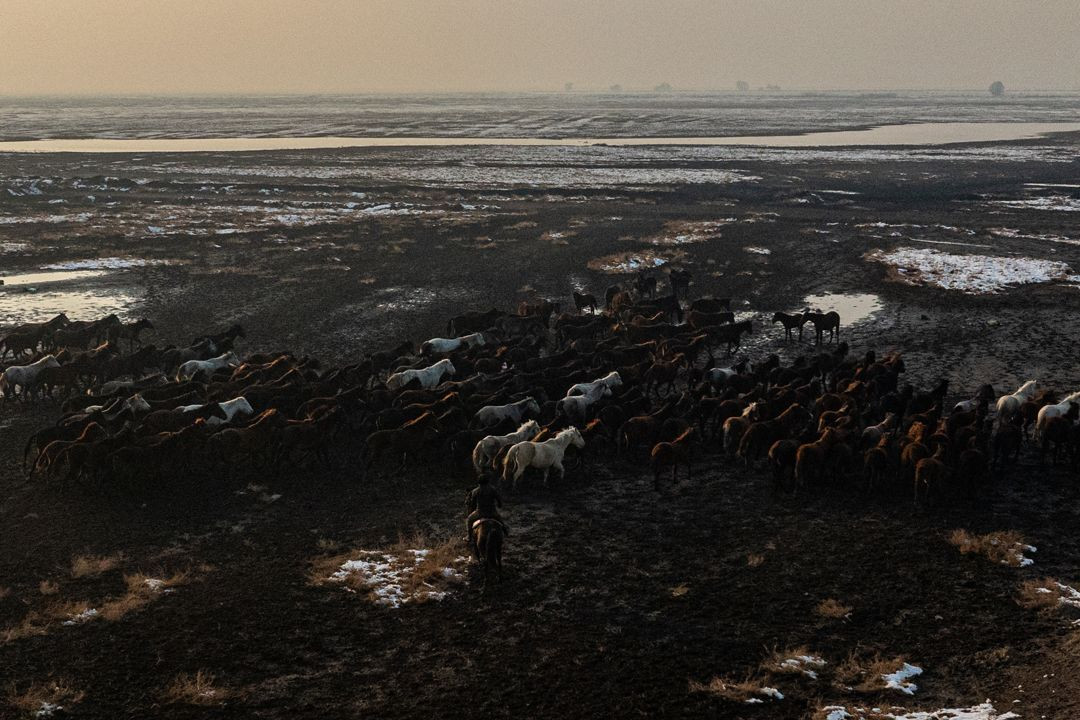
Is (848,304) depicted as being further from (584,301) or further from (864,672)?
(864,672)

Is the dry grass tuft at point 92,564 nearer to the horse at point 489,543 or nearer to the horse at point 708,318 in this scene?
the horse at point 489,543

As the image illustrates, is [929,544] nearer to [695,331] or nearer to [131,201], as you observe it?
[695,331]

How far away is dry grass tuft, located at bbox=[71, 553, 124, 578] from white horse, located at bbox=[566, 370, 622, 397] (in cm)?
897

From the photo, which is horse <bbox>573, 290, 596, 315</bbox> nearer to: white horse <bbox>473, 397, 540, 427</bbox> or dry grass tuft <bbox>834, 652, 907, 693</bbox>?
white horse <bbox>473, 397, 540, 427</bbox>

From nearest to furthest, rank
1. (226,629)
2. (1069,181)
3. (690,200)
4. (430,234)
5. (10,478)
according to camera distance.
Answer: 1. (226,629)
2. (10,478)
3. (430,234)
4. (690,200)
5. (1069,181)

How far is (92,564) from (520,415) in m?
7.82

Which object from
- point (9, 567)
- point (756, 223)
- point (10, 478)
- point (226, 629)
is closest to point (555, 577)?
point (226, 629)

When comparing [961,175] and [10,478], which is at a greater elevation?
[961,175]

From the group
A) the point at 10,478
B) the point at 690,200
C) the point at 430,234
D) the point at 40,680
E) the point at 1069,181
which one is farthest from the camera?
the point at 1069,181

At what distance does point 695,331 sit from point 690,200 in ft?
95.9

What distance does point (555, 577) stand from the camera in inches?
486

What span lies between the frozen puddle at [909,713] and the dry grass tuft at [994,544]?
3668 mm

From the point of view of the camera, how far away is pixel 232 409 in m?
17.5

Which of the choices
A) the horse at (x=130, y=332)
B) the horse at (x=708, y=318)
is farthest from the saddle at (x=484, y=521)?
the horse at (x=130, y=332)
